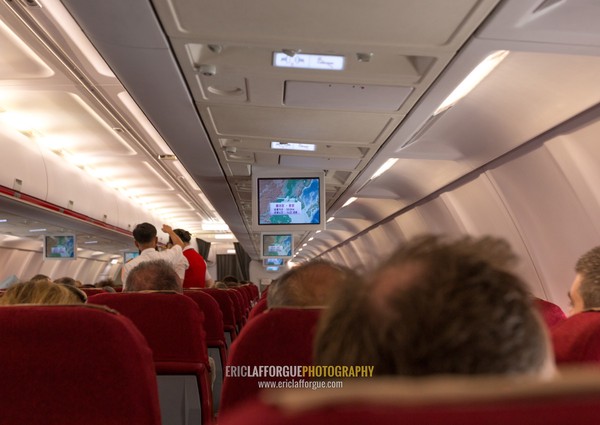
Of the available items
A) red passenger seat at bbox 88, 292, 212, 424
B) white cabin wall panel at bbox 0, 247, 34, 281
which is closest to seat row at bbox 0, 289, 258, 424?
red passenger seat at bbox 88, 292, 212, 424

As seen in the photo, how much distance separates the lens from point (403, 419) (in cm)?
56

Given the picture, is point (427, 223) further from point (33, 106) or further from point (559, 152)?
point (33, 106)

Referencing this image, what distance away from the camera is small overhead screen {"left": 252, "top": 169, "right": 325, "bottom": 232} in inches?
396

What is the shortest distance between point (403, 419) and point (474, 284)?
329mm

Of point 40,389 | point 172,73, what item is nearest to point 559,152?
point 172,73

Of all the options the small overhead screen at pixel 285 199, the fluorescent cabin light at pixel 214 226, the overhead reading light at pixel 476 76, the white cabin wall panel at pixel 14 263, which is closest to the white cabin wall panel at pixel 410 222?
the small overhead screen at pixel 285 199

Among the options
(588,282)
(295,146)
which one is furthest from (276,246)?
(588,282)

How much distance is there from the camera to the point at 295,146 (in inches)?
329

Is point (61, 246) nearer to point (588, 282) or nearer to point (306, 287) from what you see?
point (306, 287)

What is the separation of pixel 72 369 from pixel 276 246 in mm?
15830

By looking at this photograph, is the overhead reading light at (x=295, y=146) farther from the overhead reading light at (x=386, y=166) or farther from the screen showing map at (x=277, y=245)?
the screen showing map at (x=277, y=245)

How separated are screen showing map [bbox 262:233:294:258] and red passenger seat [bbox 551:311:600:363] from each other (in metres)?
15.6

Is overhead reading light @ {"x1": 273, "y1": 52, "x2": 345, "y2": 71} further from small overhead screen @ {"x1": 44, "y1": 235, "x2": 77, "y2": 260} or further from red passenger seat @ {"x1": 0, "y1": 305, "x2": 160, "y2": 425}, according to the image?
small overhead screen @ {"x1": 44, "y1": 235, "x2": 77, "y2": 260}

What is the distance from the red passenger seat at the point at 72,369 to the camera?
201 cm
